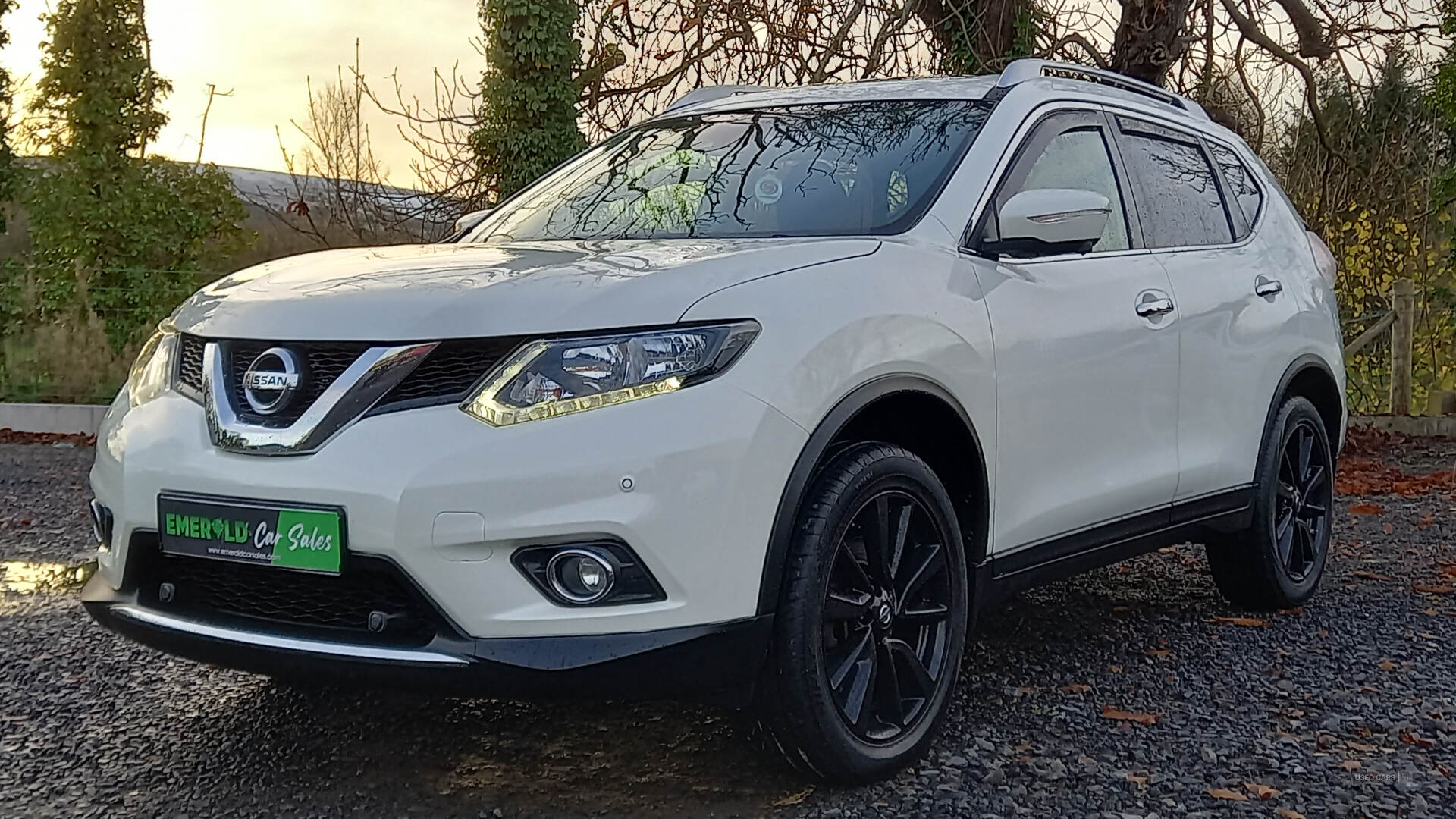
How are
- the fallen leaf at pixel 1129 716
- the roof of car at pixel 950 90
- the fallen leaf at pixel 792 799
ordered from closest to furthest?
the fallen leaf at pixel 792 799 < the fallen leaf at pixel 1129 716 < the roof of car at pixel 950 90

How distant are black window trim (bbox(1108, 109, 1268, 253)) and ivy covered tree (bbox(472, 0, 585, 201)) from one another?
6.09m

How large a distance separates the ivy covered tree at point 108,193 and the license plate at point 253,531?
10399mm

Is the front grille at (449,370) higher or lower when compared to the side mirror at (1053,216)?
lower

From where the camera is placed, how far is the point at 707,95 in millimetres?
5070

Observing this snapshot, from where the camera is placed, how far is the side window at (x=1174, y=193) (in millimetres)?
4617

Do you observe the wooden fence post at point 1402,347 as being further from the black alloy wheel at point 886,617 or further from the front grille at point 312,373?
the front grille at point 312,373

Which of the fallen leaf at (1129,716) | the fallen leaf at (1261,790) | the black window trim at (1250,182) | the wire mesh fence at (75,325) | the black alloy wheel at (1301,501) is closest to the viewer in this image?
the fallen leaf at (1261,790)

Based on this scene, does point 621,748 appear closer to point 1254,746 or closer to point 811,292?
point 811,292

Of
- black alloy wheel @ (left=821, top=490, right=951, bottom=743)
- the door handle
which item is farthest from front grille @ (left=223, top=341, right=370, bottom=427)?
the door handle

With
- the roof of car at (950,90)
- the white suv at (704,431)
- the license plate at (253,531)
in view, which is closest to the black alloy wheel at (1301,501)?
the white suv at (704,431)

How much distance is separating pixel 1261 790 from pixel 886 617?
969mm

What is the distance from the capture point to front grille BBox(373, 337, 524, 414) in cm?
284

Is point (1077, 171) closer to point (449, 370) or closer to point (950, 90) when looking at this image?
point (950, 90)

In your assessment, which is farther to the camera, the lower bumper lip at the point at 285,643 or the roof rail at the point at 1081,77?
the roof rail at the point at 1081,77
